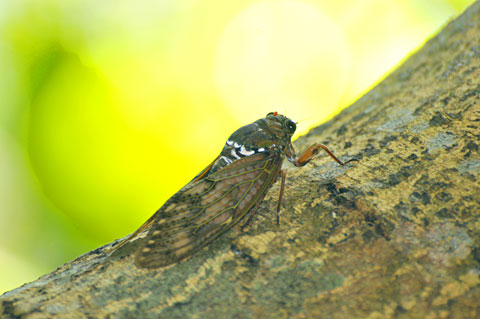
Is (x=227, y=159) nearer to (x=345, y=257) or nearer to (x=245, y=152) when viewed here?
(x=245, y=152)

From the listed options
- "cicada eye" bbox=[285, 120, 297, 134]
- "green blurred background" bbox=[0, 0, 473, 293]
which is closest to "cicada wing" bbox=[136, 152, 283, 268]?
"cicada eye" bbox=[285, 120, 297, 134]

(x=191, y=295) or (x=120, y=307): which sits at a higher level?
(x=120, y=307)

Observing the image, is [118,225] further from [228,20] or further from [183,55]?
[228,20]

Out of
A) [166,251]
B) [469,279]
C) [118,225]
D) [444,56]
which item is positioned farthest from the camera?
[118,225]

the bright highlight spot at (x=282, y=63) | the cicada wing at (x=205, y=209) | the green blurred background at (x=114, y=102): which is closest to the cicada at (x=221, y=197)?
the cicada wing at (x=205, y=209)

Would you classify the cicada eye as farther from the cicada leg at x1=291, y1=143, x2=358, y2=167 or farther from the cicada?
the cicada leg at x1=291, y1=143, x2=358, y2=167

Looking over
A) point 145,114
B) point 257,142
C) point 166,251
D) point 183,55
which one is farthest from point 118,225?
Answer: point 166,251
